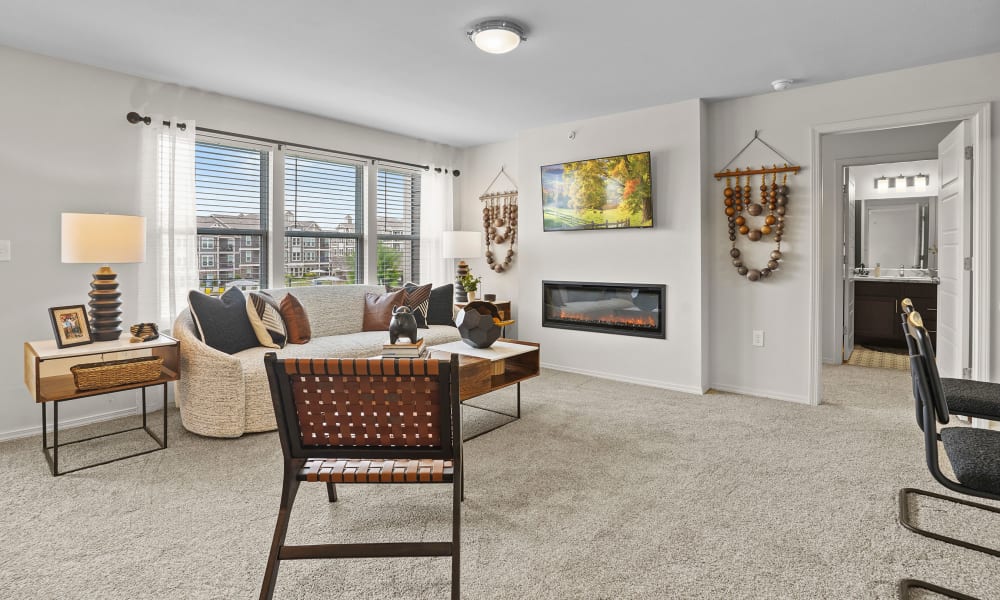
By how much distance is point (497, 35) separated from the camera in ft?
9.40

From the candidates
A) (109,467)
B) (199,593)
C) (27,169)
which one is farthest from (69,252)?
(199,593)

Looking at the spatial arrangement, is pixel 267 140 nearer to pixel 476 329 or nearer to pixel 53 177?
pixel 53 177

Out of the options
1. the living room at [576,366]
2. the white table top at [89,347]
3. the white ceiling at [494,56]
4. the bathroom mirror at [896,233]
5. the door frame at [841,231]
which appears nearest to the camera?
the living room at [576,366]

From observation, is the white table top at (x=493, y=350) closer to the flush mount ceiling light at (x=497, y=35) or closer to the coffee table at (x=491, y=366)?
the coffee table at (x=491, y=366)

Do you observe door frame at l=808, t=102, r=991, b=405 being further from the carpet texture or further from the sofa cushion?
the sofa cushion

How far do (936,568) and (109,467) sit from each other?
3.62 m

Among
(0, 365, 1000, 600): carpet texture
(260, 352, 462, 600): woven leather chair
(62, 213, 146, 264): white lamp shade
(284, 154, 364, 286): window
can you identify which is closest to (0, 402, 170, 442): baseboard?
(0, 365, 1000, 600): carpet texture

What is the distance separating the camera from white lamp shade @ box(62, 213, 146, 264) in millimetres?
2926

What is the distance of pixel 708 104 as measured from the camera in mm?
4336

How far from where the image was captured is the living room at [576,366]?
1905 millimetres

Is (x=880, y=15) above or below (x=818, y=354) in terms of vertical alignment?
above

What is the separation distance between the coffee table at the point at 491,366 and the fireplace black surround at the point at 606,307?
57.2 inches

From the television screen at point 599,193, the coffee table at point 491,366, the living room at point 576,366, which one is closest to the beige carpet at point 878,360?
the living room at point 576,366

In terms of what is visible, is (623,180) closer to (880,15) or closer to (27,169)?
(880,15)
